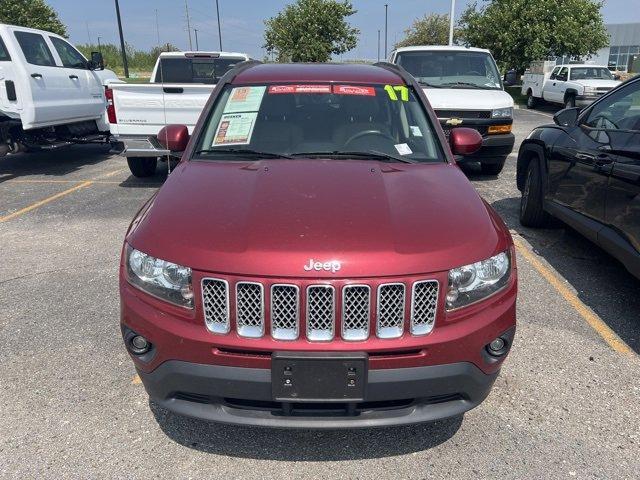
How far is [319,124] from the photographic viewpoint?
11.5 feet

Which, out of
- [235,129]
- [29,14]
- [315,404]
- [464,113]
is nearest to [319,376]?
[315,404]

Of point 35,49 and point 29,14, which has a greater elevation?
point 29,14

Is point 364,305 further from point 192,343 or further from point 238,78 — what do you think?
point 238,78

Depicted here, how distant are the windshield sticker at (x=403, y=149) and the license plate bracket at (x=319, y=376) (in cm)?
165

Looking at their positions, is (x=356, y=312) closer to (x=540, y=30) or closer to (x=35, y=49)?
(x=35, y=49)

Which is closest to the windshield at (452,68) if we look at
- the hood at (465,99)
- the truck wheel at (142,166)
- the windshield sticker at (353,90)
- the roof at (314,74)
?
the hood at (465,99)

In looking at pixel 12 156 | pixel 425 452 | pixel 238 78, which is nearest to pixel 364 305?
pixel 425 452

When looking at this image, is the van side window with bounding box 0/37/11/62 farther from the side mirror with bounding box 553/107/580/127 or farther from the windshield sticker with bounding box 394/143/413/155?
the side mirror with bounding box 553/107/580/127

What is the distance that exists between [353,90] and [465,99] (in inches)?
190

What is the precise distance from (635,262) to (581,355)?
2.50 feet

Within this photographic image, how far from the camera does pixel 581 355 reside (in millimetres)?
3424

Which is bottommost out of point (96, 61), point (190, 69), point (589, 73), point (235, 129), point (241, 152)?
point (589, 73)

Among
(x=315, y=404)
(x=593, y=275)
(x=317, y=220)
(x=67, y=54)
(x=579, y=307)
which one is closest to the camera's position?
(x=315, y=404)

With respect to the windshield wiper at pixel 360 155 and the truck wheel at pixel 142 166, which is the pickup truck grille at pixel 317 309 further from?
the truck wheel at pixel 142 166
